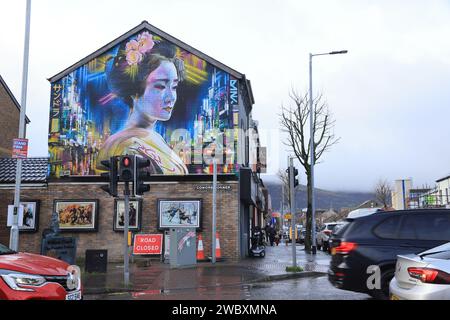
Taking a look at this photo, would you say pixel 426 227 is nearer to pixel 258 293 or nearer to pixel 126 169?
pixel 258 293

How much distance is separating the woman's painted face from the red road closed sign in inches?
207

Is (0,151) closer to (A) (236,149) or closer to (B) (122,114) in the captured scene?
(B) (122,114)

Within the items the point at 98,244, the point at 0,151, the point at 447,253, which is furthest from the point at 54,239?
the point at 0,151

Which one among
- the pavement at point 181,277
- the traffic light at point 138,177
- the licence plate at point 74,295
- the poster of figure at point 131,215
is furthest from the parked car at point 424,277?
the poster of figure at point 131,215

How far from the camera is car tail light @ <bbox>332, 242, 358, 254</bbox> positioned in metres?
9.15

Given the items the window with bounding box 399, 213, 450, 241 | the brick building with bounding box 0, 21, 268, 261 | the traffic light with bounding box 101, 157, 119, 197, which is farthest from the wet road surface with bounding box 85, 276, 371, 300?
the brick building with bounding box 0, 21, 268, 261

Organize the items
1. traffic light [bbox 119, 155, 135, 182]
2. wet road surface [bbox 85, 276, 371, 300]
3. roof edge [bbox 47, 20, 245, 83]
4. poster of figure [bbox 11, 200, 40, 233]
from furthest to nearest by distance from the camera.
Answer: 1. roof edge [bbox 47, 20, 245, 83]
2. poster of figure [bbox 11, 200, 40, 233]
3. traffic light [bbox 119, 155, 135, 182]
4. wet road surface [bbox 85, 276, 371, 300]

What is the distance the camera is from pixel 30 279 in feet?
20.5

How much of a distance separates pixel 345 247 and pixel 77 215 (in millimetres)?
15035

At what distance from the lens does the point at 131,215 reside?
21.3 m

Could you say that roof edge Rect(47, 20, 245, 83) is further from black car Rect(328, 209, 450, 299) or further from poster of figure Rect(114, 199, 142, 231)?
black car Rect(328, 209, 450, 299)

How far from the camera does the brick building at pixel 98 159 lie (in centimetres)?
2108

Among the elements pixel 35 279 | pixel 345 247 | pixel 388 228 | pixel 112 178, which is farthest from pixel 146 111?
pixel 35 279

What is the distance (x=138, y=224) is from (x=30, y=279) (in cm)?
1502
